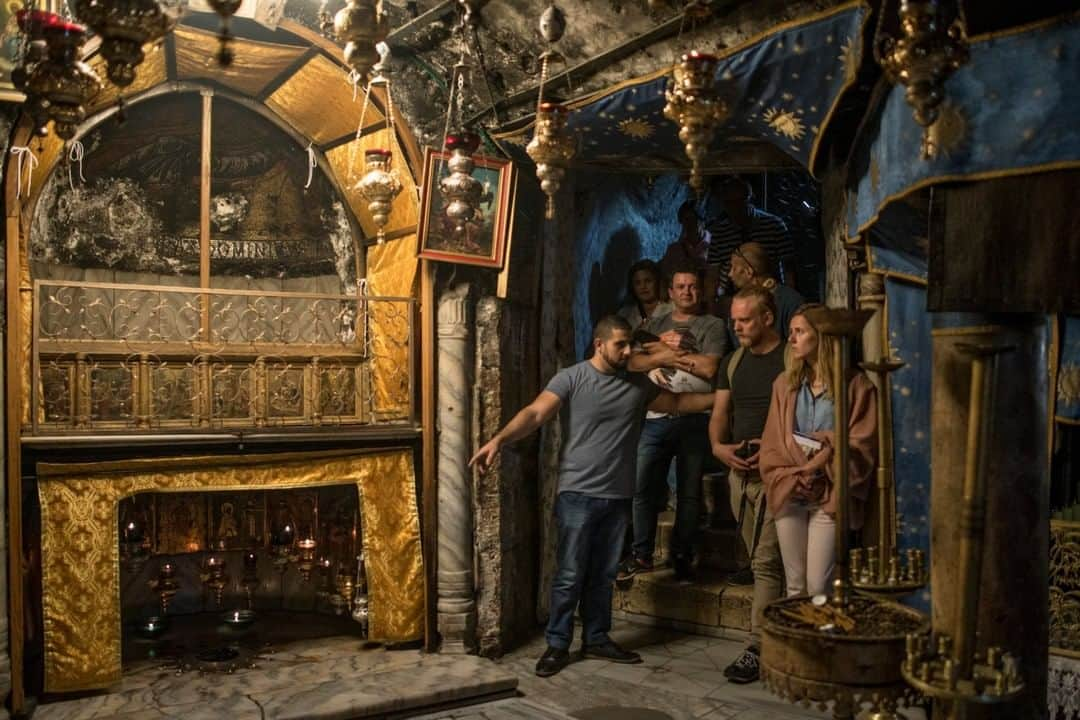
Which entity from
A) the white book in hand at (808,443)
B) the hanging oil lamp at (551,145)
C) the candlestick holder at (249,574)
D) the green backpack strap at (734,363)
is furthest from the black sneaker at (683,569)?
the hanging oil lamp at (551,145)

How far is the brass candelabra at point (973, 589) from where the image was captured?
3.37 meters

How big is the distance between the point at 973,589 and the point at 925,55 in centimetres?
185

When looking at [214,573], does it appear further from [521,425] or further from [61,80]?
[61,80]

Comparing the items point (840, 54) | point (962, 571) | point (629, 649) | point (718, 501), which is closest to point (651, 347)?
point (718, 501)

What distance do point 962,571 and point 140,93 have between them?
21.3 feet

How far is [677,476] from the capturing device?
7840 millimetres

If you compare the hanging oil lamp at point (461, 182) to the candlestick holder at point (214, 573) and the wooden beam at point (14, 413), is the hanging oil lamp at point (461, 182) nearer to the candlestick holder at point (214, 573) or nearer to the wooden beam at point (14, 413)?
the wooden beam at point (14, 413)

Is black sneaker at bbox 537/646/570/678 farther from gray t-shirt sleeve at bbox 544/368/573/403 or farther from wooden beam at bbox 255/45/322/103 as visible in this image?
wooden beam at bbox 255/45/322/103

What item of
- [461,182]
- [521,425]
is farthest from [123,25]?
[521,425]

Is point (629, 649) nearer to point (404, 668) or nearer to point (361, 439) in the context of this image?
point (404, 668)

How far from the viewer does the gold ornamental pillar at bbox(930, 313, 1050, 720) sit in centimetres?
426

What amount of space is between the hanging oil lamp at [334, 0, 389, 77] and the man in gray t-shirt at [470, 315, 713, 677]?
3.08 metres

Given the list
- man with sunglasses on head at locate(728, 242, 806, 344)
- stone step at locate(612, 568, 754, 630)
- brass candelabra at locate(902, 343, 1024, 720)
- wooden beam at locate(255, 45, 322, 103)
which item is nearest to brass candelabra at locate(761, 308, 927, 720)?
brass candelabra at locate(902, 343, 1024, 720)

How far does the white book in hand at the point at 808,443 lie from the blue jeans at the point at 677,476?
188cm
